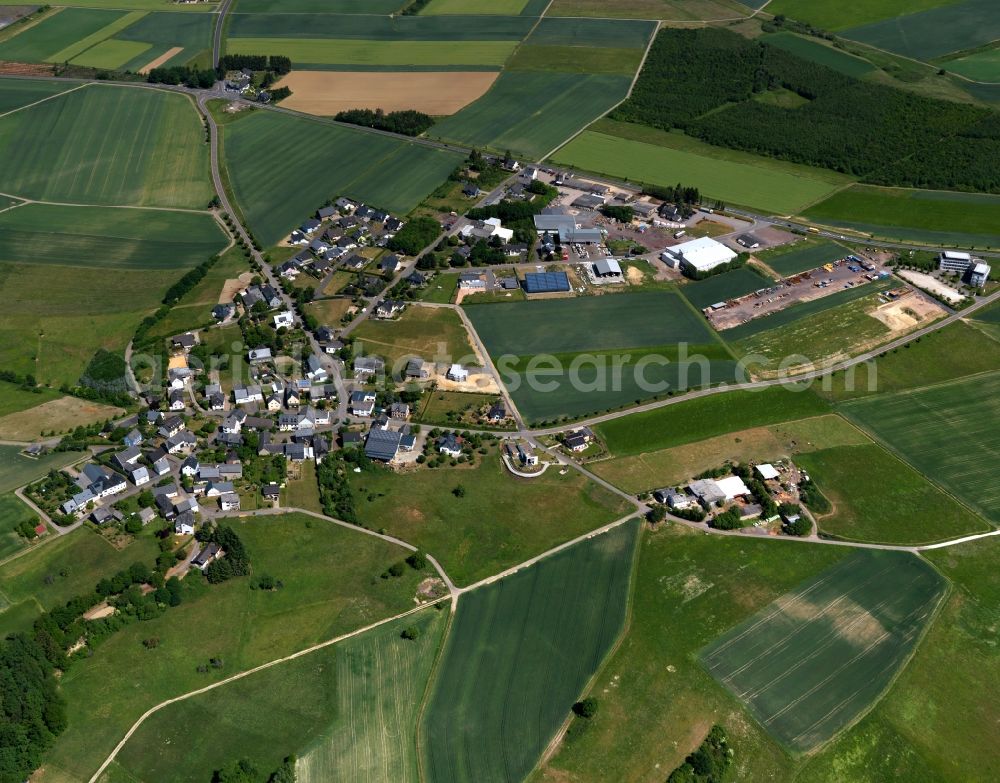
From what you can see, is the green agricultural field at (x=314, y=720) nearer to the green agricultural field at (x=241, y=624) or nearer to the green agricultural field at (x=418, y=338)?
the green agricultural field at (x=241, y=624)

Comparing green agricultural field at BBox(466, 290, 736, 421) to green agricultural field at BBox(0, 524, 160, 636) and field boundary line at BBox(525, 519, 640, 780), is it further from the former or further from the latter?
green agricultural field at BBox(0, 524, 160, 636)

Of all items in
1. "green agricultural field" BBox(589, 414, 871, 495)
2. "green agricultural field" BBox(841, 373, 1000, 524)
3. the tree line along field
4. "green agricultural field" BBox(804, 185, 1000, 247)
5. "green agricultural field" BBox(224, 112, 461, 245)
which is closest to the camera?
"green agricultural field" BBox(841, 373, 1000, 524)

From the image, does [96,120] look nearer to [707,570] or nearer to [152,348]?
[152,348]

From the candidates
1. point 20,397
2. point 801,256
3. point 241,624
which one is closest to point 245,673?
point 241,624

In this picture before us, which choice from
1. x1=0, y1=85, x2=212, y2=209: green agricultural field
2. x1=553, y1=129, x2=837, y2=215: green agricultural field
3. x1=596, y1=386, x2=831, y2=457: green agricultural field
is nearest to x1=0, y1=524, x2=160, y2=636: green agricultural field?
x1=596, y1=386, x2=831, y2=457: green agricultural field

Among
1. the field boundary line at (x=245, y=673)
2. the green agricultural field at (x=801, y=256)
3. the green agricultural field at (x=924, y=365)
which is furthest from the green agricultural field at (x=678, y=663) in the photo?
the green agricultural field at (x=801, y=256)

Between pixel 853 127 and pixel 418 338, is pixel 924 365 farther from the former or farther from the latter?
pixel 853 127
